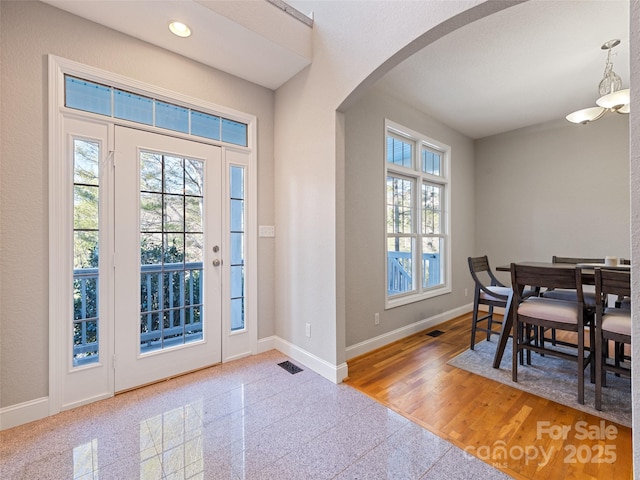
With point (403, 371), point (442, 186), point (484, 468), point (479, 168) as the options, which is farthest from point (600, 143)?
point (484, 468)

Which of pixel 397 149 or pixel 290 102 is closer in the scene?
pixel 290 102

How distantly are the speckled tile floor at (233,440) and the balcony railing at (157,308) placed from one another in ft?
1.26

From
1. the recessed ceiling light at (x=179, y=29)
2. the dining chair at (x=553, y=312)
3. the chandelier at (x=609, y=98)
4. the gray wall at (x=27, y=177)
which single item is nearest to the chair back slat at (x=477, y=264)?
the dining chair at (x=553, y=312)

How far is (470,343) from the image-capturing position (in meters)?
3.12

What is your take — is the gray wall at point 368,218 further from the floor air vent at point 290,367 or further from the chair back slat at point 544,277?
the chair back slat at point 544,277

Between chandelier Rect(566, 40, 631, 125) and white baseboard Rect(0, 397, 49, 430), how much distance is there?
4.52 metres

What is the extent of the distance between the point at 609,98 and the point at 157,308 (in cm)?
390

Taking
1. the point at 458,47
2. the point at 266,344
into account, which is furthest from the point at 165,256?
the point at 458,47

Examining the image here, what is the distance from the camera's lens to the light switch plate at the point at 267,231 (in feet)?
9.62

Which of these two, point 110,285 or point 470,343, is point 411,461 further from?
point 110,285

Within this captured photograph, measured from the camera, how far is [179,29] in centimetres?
215

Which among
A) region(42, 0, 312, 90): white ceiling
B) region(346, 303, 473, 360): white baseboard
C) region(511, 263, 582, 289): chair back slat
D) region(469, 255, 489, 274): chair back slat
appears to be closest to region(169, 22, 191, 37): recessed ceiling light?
region(42, 0, 312, 90): white ceiling

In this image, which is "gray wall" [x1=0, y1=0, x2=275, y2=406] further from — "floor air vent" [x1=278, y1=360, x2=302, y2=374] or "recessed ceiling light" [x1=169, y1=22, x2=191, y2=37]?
"floor air vent" [x1=278, y1=360, x2=302, y2=374]

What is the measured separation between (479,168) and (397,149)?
1978mm
